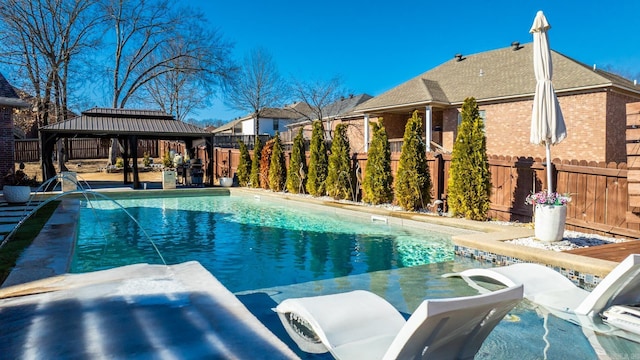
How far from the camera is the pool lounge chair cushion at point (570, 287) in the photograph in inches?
157

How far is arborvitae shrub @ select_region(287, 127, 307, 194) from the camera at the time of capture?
50.8 ft

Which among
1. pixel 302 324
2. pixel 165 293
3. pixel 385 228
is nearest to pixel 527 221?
pixel 385 228

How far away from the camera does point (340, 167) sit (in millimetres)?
13477

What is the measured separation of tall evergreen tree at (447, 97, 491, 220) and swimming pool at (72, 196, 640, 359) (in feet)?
3.11

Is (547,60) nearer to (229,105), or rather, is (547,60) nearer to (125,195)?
(125,195)

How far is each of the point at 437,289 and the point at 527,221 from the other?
189 inches

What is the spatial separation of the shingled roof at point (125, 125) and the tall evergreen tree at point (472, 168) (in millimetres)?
12421

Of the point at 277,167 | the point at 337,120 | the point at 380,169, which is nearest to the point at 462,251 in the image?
the point at 380,169

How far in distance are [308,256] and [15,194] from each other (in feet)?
29.2

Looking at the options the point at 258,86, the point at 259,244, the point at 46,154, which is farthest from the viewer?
the point at 258,86

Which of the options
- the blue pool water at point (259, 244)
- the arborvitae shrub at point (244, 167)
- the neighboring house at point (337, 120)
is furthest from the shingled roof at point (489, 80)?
the blue pool water at point (259, 244)

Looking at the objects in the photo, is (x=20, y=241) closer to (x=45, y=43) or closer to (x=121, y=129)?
(x=121, y=129)

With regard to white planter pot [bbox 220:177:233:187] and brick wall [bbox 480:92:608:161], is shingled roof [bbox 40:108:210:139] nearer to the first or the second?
white planter pot [bbox 220:177:233:187]

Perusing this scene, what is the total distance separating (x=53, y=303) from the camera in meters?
3.99
